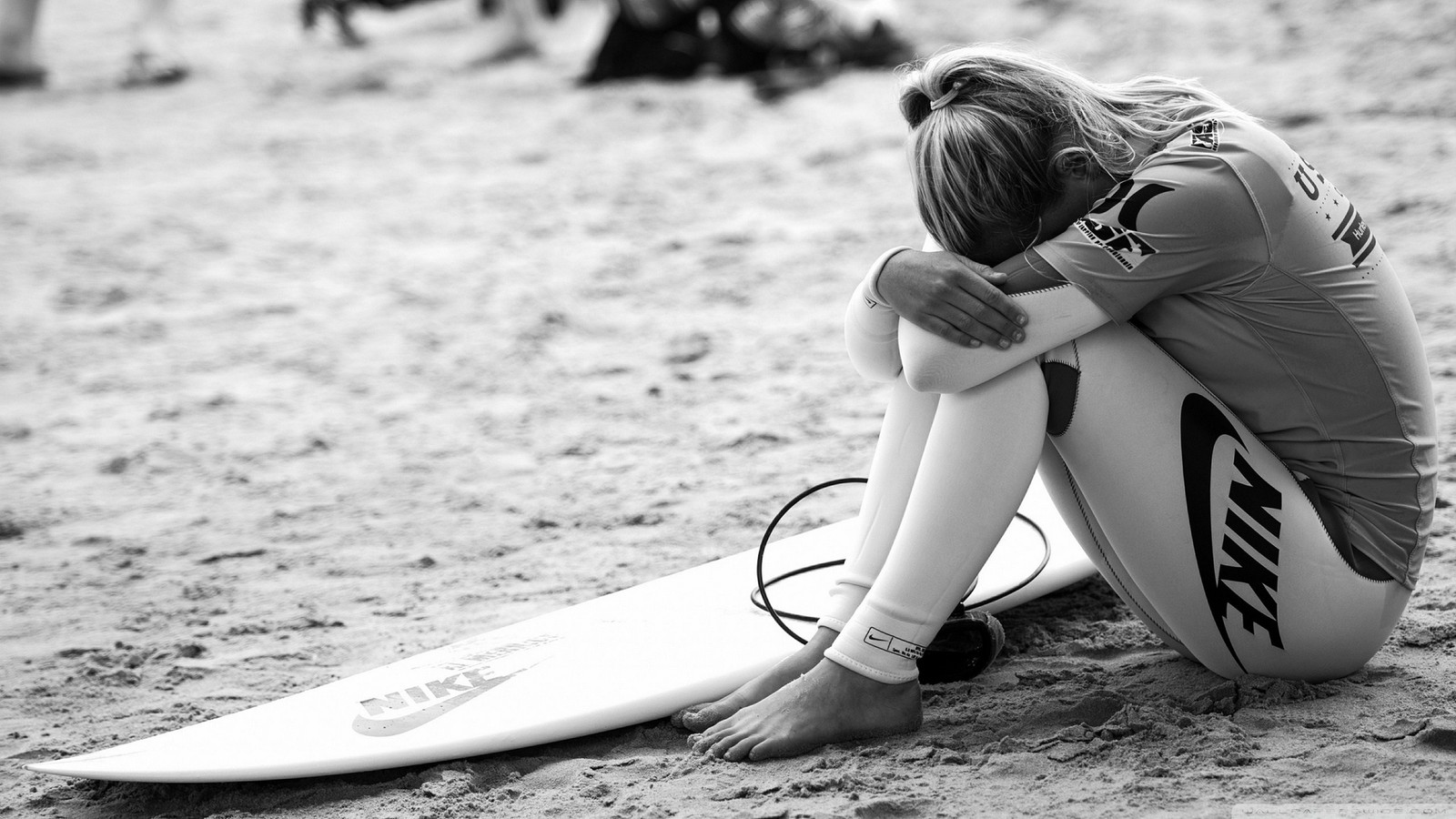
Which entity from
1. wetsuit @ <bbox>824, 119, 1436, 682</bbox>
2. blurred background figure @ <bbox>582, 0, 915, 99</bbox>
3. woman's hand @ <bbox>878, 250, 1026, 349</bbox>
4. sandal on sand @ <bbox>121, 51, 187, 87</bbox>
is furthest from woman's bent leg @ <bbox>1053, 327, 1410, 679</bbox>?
sandal on sand @ <bbox>121, 51, 187, 87</bbox>

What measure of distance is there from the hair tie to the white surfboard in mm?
819

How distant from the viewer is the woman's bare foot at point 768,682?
1775mm

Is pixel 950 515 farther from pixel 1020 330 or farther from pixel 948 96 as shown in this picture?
pixel 948 96

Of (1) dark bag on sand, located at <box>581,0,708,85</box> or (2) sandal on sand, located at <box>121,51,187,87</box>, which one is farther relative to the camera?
(2) sandal on sand, located at <box>121,51,187,87</box>

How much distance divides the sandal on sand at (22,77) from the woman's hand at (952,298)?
7098 mm

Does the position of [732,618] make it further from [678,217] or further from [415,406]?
[678,217]

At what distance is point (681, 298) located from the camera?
4121mm

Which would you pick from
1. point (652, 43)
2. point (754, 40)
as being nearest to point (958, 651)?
point (754, 40)

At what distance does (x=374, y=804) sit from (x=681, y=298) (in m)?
2.60

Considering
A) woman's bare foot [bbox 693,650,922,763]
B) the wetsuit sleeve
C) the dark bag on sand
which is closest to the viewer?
the wetsuit sleeve

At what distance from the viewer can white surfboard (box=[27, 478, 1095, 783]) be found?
69.4 inches

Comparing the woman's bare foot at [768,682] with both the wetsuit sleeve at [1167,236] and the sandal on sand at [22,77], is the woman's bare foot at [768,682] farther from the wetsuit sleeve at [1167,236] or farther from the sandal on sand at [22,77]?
the sandal on sand at [22,77]

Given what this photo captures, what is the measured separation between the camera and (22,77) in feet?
23.7

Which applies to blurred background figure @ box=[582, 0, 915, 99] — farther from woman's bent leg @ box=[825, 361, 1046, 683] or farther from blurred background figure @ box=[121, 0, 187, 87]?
woman's bent leg @ box=[825, 361, 1046, 683]
